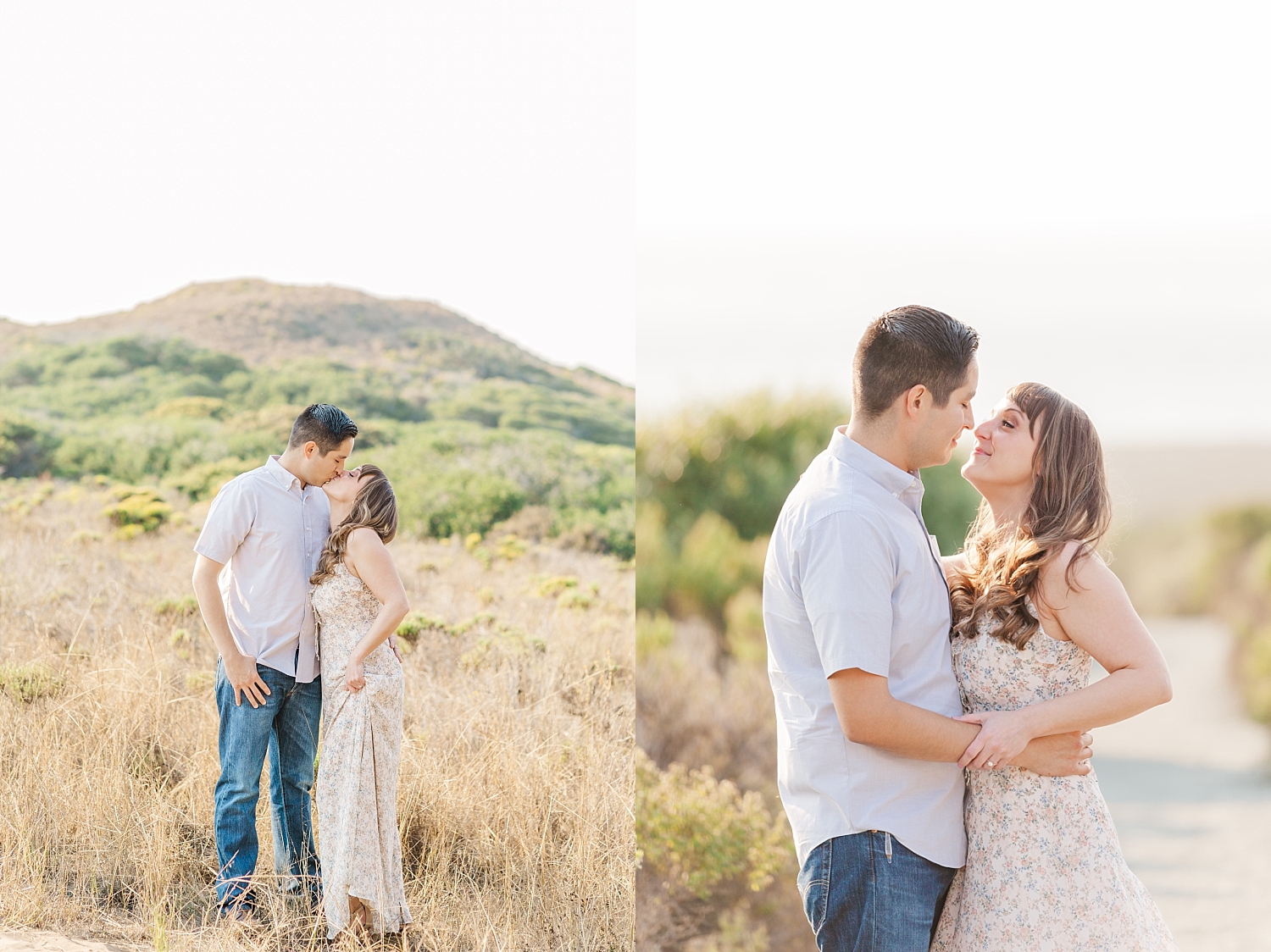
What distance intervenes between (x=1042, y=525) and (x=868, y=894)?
2.52ft

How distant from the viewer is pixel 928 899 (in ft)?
6.13

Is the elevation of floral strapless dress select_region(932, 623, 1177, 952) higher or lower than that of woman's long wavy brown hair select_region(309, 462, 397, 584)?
lower

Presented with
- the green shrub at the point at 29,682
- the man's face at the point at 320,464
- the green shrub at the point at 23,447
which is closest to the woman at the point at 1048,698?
the man's face at the point at 320,464

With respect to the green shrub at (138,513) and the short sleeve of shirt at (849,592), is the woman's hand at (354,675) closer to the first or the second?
the short sleeve of shirt at (849,592)

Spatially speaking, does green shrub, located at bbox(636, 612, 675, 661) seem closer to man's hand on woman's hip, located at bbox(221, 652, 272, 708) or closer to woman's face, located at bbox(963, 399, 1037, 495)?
man's hand on woman's hip, located at bbox(221, 652, 272, 708)

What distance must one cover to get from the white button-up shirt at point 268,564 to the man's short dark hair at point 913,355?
188 cm

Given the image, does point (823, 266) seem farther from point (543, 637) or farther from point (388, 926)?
point (388, 926)

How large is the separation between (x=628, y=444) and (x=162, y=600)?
3.20 metres

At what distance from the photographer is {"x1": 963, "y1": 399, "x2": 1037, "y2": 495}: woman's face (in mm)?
2047

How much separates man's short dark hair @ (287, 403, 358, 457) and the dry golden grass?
4.74 ft

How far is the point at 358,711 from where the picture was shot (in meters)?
2.94

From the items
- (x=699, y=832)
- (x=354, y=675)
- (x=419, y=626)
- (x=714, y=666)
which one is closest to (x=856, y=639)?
(x=354, y=675)

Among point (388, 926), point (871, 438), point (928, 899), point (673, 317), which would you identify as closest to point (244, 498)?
point (388, 926)

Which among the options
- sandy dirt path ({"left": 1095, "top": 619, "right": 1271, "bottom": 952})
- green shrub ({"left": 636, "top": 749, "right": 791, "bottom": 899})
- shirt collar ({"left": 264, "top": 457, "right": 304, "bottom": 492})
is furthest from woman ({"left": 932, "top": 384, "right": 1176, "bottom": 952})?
sandy dirt path ({"left": 1095, "top": 619, "right": 1271, "bottom": 952})
